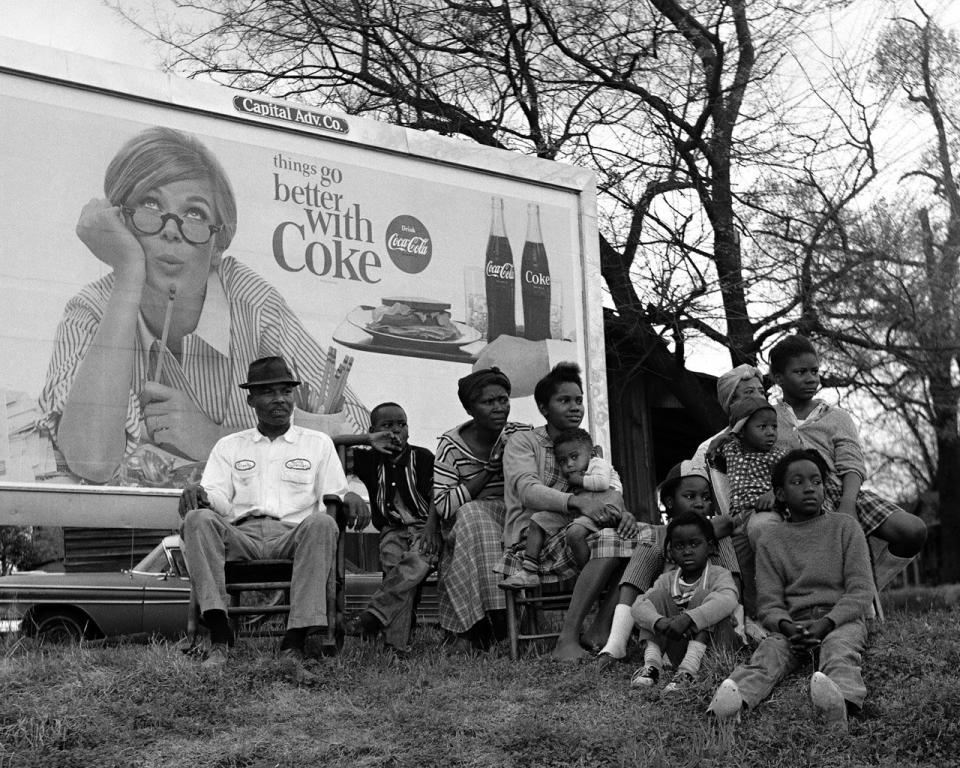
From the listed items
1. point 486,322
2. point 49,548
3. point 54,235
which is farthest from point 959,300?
point 49,548

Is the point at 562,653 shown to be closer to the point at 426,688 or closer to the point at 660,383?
the point at 426,688

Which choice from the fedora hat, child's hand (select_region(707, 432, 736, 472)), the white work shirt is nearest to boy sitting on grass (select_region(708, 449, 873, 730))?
child's hand (select_region(707, 432, 736, 472))

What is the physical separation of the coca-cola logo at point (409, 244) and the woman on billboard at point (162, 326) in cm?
92

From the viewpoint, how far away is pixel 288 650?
5277 millimetres

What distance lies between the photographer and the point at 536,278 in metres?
9.04

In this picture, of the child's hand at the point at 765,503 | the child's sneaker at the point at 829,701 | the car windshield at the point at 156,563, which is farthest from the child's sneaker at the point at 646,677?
the car windshield at the point at 156,563

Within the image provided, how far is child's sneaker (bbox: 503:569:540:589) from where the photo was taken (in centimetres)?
558

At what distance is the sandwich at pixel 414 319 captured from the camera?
327 inches

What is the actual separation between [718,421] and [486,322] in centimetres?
393

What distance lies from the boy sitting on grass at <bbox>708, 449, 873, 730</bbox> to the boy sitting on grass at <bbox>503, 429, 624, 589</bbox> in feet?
2.55

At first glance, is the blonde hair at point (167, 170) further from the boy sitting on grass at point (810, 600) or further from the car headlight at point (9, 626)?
the boy sitting on grass at point (810, 600)

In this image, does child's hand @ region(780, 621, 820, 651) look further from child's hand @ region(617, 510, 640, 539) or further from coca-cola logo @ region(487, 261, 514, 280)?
coca-cola logo @ region(487, 261, 514, 280)

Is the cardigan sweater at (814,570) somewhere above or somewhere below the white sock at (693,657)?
above

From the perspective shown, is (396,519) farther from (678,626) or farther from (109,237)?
(109,237)
